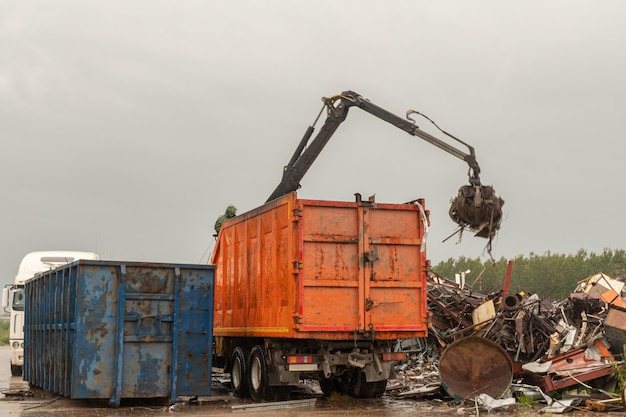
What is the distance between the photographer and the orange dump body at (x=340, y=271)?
1194 cm

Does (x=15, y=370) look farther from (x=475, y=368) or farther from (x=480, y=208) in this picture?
(x=480, y=208)

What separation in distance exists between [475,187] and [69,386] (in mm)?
7528

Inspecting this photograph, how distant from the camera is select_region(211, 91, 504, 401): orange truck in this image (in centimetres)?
1200

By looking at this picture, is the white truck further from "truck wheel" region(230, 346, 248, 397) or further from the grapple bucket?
the grapple bucket

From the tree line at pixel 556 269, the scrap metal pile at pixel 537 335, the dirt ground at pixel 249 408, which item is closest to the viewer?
the dirt ground at pixel 249 408

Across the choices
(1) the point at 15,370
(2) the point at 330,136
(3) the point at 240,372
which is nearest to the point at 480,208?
(2) the point at 330,136

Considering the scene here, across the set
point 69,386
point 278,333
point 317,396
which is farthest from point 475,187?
point 69,386

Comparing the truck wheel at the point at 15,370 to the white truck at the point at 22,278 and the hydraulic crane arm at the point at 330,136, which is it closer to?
the white truck at the point at 22,278

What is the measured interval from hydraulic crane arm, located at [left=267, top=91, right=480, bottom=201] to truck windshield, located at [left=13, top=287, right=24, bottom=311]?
8.27 metres

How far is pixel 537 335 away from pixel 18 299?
13.5 meters

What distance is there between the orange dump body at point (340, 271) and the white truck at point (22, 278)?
28.9 ft

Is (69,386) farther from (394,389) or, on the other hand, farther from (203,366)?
→ (394,389)

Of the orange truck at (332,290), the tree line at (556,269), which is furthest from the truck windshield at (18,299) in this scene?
the tree line at (556,269)

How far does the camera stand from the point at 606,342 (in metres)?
14.3
